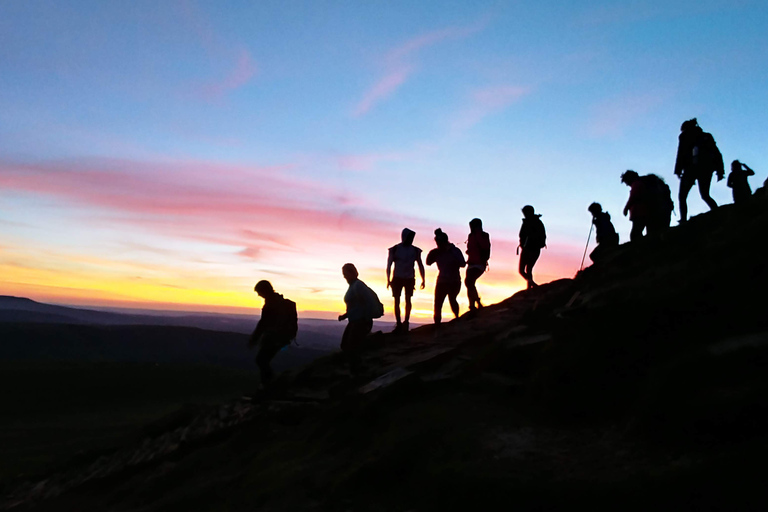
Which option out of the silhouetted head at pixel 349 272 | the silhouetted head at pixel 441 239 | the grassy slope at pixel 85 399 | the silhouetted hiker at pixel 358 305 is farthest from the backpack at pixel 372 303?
the grassy slope at pixel 85 399

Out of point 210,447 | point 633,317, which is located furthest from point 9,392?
point 633,317

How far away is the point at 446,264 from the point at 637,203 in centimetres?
467

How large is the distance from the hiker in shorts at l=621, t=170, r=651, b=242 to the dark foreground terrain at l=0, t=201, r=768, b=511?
123cm

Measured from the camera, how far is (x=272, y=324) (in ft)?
43.6

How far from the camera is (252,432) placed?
1162 centimetres

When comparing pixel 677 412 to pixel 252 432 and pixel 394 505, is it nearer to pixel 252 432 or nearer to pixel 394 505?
pixel 394 505

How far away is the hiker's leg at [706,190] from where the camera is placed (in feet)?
43.4

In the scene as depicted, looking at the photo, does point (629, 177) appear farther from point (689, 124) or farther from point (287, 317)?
point (287, 317)

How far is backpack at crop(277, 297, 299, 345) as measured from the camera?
43.5 ft

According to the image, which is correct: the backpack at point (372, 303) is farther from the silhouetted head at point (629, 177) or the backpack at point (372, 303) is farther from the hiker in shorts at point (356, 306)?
the silhouetted head at point (629, 177)

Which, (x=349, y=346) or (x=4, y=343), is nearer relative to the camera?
(x=349, y=346)

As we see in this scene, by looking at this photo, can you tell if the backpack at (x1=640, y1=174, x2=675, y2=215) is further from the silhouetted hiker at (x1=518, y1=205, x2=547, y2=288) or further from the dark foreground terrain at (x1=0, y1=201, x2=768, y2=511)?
the silhouetted hiker at (x1=518, y1=205, x2=547, y2=288)

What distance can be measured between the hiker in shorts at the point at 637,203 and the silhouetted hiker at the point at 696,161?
76 cm

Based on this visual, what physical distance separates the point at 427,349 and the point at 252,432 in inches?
171
